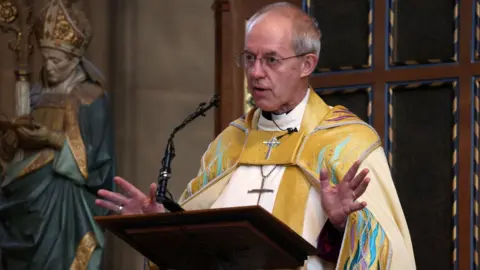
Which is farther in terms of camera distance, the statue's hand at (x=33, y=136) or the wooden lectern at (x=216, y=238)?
the statue's hand at (x=33, y=136)

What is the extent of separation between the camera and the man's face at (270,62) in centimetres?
357

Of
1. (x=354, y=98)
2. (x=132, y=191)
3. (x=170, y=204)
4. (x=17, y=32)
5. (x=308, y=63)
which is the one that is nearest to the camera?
(x=170, y=204)

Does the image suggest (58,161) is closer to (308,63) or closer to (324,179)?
(308,63)

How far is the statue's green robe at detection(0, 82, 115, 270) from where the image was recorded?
6.05m

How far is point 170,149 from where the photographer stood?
3285 millimetres

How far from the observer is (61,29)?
619 centimetres

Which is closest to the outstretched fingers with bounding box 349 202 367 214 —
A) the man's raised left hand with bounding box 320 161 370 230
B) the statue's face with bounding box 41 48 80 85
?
the man's raised left hand with bounding box 320 161 370 230

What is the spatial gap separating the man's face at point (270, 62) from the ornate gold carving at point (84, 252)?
2.67 m

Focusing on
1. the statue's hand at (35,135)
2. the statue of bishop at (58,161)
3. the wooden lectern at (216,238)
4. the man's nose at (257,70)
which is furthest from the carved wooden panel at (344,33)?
the wooden lectern at (216,238)

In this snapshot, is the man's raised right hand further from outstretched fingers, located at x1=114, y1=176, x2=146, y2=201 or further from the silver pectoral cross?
the silver pectoral cross

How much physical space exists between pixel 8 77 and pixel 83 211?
1167 millimetres

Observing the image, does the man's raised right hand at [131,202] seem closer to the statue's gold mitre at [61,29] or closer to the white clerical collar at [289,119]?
the white clerical collar at [289,119]

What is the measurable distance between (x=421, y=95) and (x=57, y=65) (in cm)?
212

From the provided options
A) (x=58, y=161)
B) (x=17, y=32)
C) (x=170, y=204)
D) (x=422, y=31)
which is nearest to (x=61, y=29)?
(x=17, y=32)
